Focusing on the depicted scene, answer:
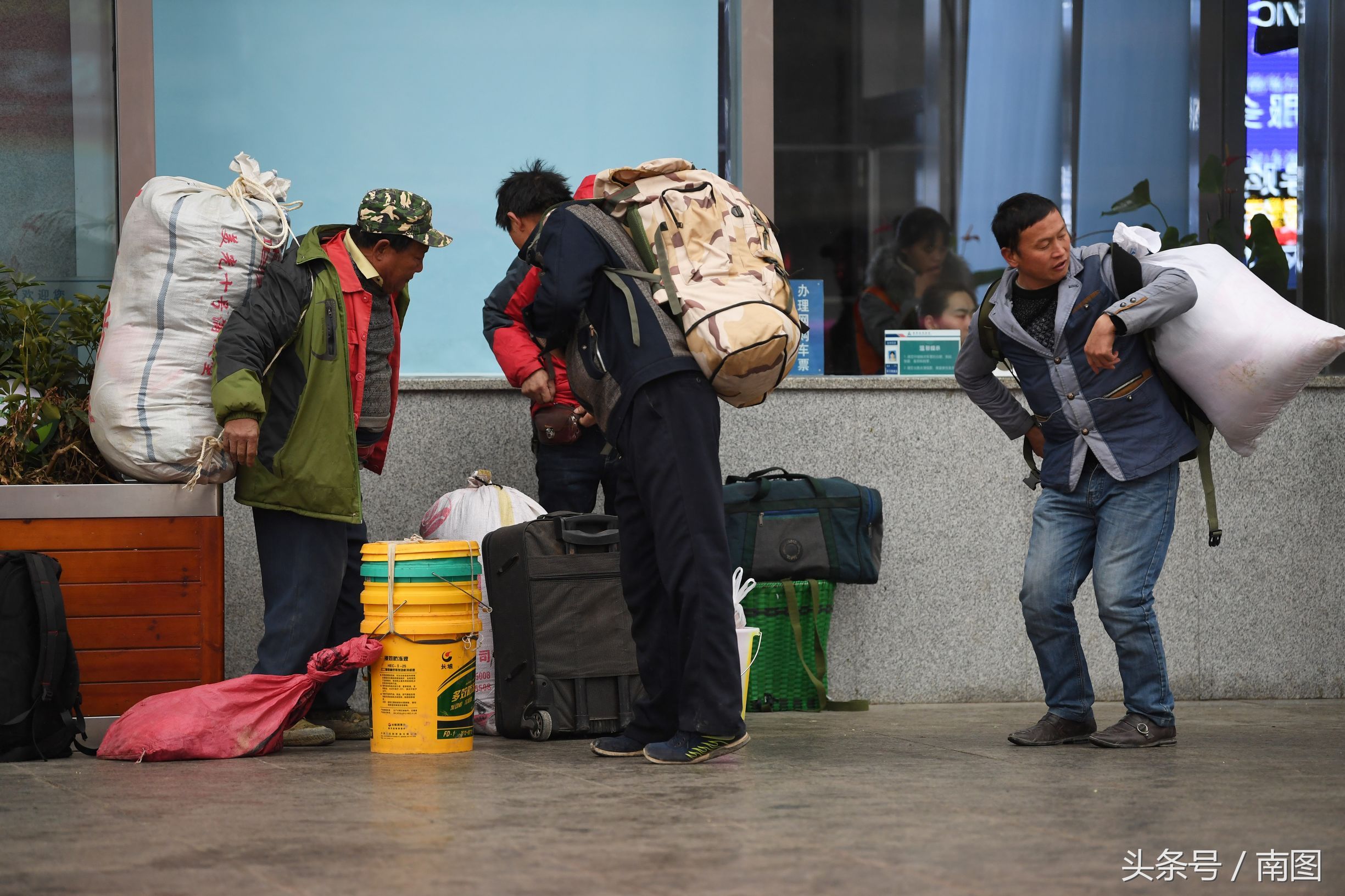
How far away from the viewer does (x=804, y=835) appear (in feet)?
9.91

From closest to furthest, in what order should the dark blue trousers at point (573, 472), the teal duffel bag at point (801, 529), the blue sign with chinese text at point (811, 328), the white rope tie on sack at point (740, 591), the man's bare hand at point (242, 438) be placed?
the man's bare hand at point (242, 438), the white rope tie on sack at point (740, 591), the dark blue trousers at point (573, 472), the teal duffel bag at point (801, 529), the blue sign with chinese text at point (811, 328)

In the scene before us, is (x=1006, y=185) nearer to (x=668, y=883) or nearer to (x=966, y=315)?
(x=966, y=315)

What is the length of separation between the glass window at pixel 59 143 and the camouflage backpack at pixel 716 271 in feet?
9.88

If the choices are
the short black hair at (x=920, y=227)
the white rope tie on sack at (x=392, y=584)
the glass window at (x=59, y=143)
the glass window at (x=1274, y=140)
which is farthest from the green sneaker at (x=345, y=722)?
the glass window at (x=1274, y=140)

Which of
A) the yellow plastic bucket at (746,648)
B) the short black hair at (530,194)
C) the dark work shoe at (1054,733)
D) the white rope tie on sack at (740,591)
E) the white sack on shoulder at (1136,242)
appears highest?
the short black hair at (530,194)

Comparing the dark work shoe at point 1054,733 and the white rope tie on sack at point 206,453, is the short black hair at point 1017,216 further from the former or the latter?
the white rope tie on sack at point 206,453

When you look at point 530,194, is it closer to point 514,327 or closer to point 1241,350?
point 514,327

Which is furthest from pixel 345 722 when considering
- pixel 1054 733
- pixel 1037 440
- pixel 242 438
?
pixel 1037 440

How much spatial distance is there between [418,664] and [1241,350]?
2.85 metres

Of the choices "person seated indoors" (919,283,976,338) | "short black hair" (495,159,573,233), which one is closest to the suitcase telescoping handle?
"short black hair" (495,159,573,233)

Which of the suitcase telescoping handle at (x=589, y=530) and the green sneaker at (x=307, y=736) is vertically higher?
the suitcase telescoping handle at (x=589, y=530)

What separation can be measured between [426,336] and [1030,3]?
341 centimetres

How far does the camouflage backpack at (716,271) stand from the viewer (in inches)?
156

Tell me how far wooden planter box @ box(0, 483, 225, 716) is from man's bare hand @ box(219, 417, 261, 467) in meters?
0.43
